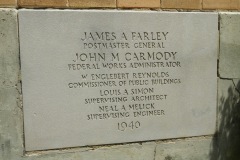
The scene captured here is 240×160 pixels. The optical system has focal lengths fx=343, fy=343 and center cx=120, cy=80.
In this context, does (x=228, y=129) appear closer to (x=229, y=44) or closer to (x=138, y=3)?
(x=229, y=44)

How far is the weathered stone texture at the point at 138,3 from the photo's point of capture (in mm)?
2281

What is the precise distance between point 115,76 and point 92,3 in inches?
19.7

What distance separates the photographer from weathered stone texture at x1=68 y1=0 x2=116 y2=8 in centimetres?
219

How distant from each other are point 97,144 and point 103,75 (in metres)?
0.47

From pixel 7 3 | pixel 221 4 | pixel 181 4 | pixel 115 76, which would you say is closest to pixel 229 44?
pixel 221 4

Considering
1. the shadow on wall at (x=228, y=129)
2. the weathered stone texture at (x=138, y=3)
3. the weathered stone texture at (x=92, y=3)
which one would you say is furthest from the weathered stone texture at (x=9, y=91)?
the shadow on wall at (x=228, y=129)

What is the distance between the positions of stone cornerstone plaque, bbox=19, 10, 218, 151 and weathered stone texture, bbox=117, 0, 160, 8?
0.05 meters

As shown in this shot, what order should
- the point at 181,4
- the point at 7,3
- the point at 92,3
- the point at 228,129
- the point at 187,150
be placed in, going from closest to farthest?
the point at 7,3
the point at 92,3
the point at 181,4
the point at 187,150
the point at 228,129

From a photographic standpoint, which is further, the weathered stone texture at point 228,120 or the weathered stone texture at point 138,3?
the weathered stone texture at point 228,120

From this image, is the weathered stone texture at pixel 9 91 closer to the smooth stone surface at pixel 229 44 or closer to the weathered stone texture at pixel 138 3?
the weathered stone texture at pixel 138 3

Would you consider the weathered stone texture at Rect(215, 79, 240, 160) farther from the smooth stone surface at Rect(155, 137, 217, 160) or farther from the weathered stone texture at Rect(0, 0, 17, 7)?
the weathered stone texture at Rect(0, 0, 17, 7)

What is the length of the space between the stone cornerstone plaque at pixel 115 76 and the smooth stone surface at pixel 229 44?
0.23 ft

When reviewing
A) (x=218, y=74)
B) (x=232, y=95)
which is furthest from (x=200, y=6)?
(x=232, y=95)

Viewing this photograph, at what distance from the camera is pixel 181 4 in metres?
2.40
